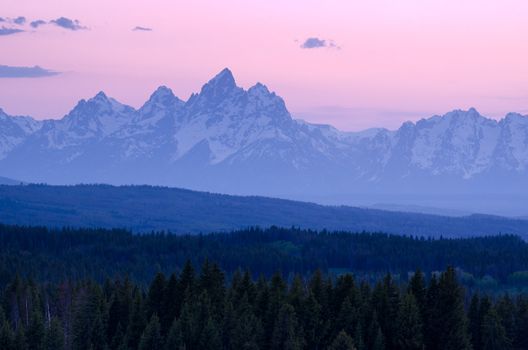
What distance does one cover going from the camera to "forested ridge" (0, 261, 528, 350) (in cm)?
10875

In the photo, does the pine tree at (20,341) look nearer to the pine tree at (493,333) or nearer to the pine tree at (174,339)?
the pine tree at (174,339)

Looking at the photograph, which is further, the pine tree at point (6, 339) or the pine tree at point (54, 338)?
the pine tree at point (54, 338)

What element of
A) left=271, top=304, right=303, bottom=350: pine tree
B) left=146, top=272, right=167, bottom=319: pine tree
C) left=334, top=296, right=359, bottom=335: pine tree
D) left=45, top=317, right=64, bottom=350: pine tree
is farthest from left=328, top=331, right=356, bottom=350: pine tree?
left=45, top=317, right=64, bottom=350: pine tree

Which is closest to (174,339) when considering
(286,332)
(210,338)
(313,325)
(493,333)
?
(210,338)

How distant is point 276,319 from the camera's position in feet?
370

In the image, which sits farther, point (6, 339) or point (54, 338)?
point (54, 338)

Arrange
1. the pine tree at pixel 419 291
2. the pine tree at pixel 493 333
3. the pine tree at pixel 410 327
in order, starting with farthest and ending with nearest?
the pine tree at pixel 493 333, the pine tree at pixel 419 291, the pine tree at pixel 410 327

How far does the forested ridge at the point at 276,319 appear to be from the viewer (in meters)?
109

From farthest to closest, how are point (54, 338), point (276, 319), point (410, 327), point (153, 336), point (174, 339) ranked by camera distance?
point (54, 338) < point (276, 319) < point (153, 336) < point (174, 339) < point (410, 327)

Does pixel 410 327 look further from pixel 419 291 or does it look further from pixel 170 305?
pixel 170 305

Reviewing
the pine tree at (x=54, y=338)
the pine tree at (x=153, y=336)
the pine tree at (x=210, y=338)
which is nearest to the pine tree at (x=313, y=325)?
the pine tree at (x=210, y=338)

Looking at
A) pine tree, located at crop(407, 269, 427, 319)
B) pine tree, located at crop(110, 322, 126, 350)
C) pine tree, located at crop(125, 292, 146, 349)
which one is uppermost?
pine tree, located at crop(407, 269, 427, 319)

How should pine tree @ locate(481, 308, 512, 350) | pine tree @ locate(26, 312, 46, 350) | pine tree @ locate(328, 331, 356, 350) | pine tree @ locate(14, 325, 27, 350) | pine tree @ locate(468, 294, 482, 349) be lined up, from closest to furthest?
pine tree @ locate(328, 331, 356, 350) → pine tree @ locate(14, 325, 27, 350) → pine tree @ locate(26, 312, 46, 350) → pine tree @ locate(481, 308, 512, 350) → pine tree @ locate(468, 294, 482, 349)

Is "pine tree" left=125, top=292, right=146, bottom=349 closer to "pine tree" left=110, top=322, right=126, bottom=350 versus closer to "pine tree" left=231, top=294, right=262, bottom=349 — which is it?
"pine tree" left=110, top=322, right=126, bottom=350
